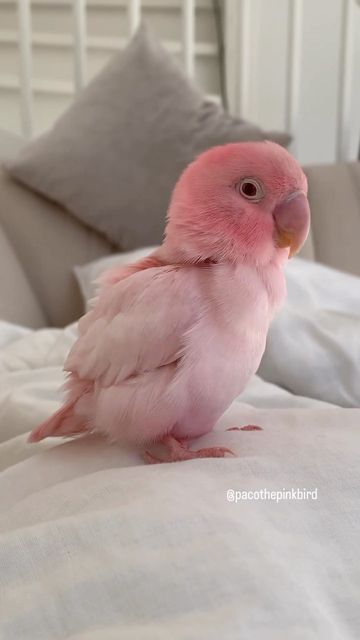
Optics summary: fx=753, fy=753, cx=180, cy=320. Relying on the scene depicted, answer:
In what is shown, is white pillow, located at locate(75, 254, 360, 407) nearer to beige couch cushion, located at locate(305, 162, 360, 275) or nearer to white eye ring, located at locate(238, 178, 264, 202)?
white eye ring, located at locate(238, 178, 264, 202)

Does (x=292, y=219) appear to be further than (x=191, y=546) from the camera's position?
Yes

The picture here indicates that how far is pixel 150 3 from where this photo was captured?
6.11 ft

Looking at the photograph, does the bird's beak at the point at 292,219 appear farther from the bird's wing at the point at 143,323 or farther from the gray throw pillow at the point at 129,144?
the gray throw pillow at the point at 129,144

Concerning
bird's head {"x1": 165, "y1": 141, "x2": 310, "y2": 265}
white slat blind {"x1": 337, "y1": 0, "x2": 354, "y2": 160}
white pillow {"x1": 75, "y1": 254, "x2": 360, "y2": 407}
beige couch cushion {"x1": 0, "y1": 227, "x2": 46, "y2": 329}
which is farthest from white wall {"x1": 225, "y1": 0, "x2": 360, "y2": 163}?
bird's head {"x1": 165, "y1": 141, "x2": 310, "y2": 265}

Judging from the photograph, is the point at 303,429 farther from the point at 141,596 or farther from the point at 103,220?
the point at 103,220

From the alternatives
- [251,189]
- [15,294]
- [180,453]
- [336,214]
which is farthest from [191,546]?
[336,214]

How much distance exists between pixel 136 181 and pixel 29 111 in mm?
377

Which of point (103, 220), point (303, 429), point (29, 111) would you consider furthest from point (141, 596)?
point (29, 111)

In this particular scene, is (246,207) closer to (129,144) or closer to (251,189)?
(251,189)

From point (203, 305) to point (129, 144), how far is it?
1001 millimetres

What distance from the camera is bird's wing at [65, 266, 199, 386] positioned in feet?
1.61

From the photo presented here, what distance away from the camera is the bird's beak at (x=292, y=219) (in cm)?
49

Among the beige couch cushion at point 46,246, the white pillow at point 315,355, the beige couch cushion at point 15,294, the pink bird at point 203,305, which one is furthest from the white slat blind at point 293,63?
the pink bird at point 203,305

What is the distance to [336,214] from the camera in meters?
1.43
